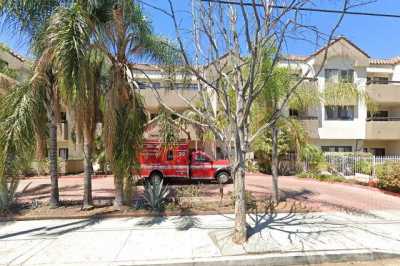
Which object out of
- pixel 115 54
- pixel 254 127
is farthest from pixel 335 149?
pixel 115 54

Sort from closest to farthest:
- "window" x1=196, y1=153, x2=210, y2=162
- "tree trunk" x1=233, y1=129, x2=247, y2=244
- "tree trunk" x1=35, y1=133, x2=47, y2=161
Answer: "tree trunk" x1=233, y1=129, x2=247, y2=244 < "tree trunk" x1=35, y1=133, x2=47, y2=161 < "window" x1=196, y1=153, x2=210, y2=162

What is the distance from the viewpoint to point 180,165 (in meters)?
14.6

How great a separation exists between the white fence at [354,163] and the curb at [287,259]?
35.6 feet

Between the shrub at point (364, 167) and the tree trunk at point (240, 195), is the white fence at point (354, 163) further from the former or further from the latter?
the tree trunk at point (240, 195)

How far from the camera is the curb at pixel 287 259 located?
5.12 metres

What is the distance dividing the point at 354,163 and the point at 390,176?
424 cm

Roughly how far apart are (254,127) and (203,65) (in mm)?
3727

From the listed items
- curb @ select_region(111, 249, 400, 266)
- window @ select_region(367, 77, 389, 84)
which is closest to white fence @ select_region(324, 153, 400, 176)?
window @ select_region(367, 77, 389, 84)

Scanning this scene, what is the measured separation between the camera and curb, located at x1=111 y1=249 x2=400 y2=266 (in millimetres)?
5121

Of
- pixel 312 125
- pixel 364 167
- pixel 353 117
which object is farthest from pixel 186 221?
pixel 353 117

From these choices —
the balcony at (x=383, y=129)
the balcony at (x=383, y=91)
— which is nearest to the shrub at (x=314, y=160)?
the balcony at (x=383, y=129)

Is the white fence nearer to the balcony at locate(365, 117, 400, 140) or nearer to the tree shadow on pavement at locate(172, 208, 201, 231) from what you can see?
the balcony at locate(365, 117, 400, 140)

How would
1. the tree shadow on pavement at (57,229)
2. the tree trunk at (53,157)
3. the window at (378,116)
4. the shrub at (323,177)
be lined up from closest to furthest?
the tree shadow on pavement at (57,229)
the tree trunk at (53,157)
the shrub at (323,177)
the window at (378,116)

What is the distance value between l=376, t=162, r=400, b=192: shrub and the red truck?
746cm
